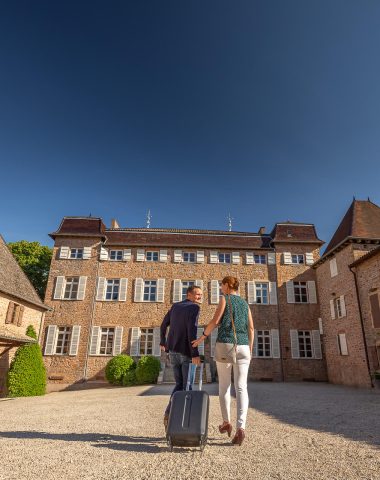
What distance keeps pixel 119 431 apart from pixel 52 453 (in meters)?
1.28

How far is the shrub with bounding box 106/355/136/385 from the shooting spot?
17062 millimetres

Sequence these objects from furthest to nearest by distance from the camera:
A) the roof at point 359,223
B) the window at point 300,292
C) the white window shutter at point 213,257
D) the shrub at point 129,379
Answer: the white window shutter at point 213,257 < the window at point 300,292 < the roof at point 359,223 < the shrub at point 129,379

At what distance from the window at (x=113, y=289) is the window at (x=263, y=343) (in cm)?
959

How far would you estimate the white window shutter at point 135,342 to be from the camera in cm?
1925

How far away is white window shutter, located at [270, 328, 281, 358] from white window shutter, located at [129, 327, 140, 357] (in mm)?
8414

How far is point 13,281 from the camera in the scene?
16422mm

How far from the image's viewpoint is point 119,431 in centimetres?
440

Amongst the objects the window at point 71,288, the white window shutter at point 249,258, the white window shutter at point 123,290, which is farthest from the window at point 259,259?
the window at point 71,288

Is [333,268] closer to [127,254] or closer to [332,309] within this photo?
[332,309]

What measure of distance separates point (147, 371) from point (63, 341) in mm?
6408

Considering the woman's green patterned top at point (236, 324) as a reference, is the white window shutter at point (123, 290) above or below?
above

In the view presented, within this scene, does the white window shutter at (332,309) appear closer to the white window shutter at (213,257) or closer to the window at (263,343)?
the window at (263,343)

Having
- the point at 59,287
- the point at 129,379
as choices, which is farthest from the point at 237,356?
the point at 59,287

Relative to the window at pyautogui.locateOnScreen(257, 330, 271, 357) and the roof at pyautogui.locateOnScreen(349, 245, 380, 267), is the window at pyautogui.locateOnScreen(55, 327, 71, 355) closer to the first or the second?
the window at pyautogui.locateOnScreen(257, 330, 271, 357)
